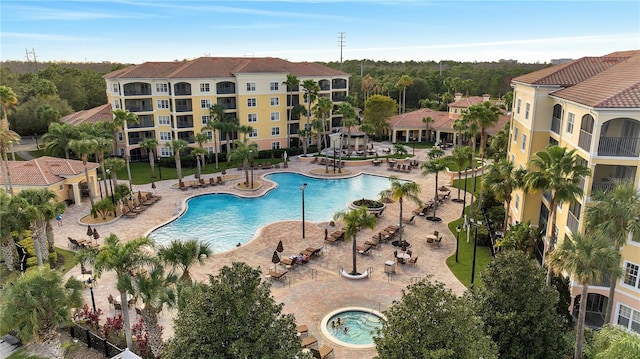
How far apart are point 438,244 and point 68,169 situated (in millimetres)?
33267

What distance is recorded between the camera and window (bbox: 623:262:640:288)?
62.4 ft

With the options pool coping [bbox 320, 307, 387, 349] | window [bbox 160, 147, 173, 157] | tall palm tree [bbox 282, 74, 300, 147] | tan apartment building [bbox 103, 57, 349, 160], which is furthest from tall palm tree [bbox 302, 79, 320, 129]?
pool coping [bbox 320, 307, 387, 349]

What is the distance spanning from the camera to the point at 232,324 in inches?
453

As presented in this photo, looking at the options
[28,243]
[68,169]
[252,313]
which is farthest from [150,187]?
[252,313]

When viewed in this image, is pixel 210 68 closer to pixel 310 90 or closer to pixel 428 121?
pixel 310 90

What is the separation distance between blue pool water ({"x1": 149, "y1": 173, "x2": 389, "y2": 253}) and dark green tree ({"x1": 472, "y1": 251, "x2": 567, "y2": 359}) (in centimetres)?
2028

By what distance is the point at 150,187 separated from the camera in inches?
1754

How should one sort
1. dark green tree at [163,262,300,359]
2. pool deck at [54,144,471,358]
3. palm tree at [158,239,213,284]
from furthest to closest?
pool deck at [54,144,471,358] → palm tree at [158,239,213,284] → dark green tree at [163,262,300,359]

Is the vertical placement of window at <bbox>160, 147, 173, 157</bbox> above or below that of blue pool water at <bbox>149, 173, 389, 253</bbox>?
above

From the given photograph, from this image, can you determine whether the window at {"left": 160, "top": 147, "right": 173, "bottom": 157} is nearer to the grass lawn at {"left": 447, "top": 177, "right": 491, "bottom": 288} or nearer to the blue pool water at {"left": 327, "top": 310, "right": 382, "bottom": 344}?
the grass lawn at {"left": 447, "top": 177, "right": 491, "bottom": 288}

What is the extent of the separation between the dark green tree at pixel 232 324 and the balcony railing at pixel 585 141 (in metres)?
17.0

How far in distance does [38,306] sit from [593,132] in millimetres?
24176

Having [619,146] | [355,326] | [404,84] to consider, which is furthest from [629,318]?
[404,84]

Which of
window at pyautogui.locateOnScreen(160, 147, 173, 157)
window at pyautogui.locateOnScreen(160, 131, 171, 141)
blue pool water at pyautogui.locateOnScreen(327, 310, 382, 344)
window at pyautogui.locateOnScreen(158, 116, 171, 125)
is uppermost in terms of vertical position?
window at pyautogui.locateOnScreen(158, 116, 171, 125)
